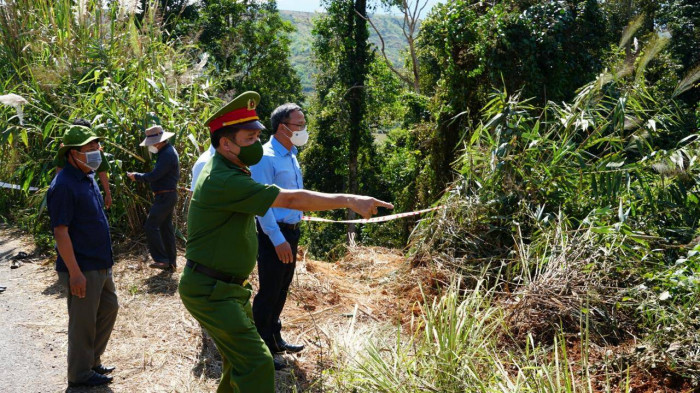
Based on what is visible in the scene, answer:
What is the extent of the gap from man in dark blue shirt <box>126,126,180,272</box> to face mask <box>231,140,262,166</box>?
3.88 meters

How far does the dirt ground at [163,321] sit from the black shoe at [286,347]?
0.06 meters

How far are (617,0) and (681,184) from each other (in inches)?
324

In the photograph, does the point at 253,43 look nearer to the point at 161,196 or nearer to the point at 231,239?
the point at 161,196

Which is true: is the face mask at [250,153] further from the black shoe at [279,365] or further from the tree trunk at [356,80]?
the tree trunk at [356,80]

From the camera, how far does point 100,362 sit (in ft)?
15.9

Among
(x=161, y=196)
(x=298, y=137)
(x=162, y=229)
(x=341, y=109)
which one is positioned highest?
(x=298, y=137)

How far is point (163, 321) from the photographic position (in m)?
5.85

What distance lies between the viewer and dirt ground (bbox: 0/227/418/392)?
4695mm

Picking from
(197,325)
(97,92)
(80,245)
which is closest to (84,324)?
(80,245)

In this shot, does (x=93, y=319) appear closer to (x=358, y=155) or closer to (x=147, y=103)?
(x=147, y=103)

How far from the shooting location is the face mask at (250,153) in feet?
11.1

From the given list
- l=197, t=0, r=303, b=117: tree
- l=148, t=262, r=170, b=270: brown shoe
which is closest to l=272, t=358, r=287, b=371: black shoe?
l=148, t=262, r=170, b=270: brown shoe

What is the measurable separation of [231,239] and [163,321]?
2.90 meters

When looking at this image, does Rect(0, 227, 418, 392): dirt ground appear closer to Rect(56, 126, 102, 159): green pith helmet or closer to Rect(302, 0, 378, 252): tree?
Rect(56, 126, 102, 159): green pith helmet
